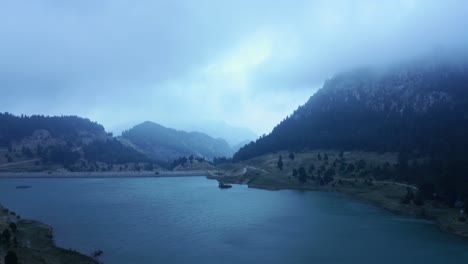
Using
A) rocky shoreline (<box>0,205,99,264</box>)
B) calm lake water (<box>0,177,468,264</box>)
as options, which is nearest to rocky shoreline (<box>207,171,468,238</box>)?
calm lake water (<box>0,177,468,264</box>)

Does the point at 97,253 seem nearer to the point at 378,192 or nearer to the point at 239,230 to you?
the point at 239,230

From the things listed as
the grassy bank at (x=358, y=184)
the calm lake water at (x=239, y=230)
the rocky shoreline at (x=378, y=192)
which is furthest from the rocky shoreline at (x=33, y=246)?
the grassy bank at (x=358, y=184)

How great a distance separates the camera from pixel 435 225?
294ft

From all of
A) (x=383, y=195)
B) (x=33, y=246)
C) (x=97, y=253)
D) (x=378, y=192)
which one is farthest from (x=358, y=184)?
(x=33, y=246)

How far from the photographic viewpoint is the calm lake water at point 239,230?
66.1 m

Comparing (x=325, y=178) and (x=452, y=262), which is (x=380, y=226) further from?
(x=325, y=178)

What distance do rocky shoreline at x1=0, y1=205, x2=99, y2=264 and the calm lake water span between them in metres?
2.79

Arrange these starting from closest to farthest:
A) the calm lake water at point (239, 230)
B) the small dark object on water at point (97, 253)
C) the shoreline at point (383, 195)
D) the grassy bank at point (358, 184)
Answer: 1. the small dark object on water at point (97, 253)
2. the calm lake water at point (239, 230)
3. the shoreline at point (383, 195)
4. the grassy bank at point (358, 184)

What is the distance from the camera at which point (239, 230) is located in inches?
3273

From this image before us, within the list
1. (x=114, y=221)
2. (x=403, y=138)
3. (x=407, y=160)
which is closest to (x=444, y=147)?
(x=407, y=160)

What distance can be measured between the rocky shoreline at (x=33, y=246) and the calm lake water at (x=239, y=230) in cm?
279

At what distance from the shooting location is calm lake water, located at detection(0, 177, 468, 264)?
6612cm

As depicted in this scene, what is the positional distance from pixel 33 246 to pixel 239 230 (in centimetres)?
3472

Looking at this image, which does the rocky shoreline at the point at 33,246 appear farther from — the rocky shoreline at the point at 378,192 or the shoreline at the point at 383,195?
the rocky shoreline at the point at 378,192
